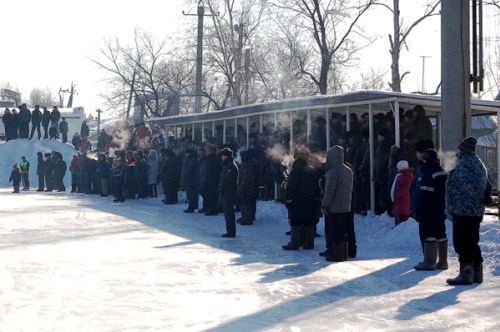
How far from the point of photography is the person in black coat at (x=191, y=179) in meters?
24.1

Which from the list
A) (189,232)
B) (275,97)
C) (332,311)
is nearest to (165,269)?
(332,311)

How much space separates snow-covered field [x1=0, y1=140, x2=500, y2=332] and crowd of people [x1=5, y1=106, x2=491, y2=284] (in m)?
0.46

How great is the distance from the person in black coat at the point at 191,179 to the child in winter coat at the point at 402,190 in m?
9.50

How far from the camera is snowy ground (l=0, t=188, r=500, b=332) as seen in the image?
8281 mm

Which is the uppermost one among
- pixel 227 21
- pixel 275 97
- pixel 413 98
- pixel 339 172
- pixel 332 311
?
pixel 227 21

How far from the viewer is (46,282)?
1073 cm

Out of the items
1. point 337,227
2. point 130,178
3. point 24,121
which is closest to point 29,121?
point 24,121

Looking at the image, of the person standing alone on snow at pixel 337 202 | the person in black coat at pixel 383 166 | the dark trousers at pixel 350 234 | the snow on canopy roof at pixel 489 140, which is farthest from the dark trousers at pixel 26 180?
the person standing alone on snow at pixel 337 202

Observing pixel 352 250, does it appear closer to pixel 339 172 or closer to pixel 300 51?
pixel 339 172

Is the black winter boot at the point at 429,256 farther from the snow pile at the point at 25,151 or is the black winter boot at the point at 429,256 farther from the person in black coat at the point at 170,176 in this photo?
the snow pile at the point at 25,151

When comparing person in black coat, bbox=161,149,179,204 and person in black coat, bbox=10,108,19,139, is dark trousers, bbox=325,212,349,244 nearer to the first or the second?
person in black coat, bbox=161,149,179,204

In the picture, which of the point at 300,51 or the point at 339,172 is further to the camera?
the point at 300,51

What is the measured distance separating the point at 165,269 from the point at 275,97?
1428 inches

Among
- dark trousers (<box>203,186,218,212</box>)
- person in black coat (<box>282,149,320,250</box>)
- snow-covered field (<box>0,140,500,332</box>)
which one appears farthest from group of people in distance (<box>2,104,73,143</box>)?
person in black coat (<box>282,149,320,250</box>)
